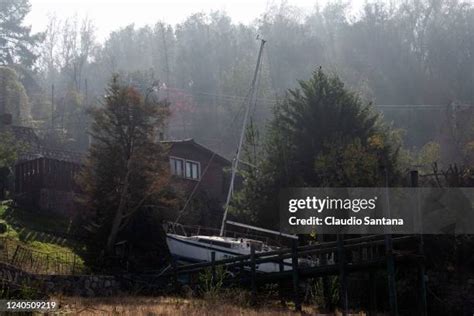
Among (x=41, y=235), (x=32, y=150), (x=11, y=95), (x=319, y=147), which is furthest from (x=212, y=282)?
(x=11, y=95)

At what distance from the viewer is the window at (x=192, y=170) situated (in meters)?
37.2

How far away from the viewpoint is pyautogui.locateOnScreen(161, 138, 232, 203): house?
3650 cm

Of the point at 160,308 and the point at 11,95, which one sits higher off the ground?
the point at 11,95

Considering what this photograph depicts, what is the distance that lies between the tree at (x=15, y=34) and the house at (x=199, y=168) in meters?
29.3

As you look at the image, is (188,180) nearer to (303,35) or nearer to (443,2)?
(303,35)

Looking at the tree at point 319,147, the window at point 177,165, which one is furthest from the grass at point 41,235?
the tree at point 319,147

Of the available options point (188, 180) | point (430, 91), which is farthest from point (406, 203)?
point (430, 91)

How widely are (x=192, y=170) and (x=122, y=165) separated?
39.7 ft

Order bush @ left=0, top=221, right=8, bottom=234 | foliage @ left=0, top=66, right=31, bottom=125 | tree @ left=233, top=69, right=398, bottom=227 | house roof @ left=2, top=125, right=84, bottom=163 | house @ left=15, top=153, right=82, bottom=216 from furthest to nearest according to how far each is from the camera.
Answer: foliage @ left=0, top=66, right=31, bottom=125
house roof @ left=2, top=125, right=84, bottom=163
house @ left=15, top=153, right=82, bottom=216
tree @ left=233, top=69, right=398, bottom=227
bush @ left=0, top=221, right=8, bottom=234

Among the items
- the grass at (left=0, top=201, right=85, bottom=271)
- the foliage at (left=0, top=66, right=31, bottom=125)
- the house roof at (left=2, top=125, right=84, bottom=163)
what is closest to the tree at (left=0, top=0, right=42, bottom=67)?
the foliage at (left=0, top=66, right=31, bottom=125)

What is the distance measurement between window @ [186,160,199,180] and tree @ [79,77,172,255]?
34.2ft

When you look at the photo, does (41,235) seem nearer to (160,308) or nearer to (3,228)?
(3,228)

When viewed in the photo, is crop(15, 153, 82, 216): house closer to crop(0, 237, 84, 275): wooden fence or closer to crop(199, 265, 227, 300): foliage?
crop(0, 237, 84, 275): wooden fence

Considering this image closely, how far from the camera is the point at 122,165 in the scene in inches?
1011
